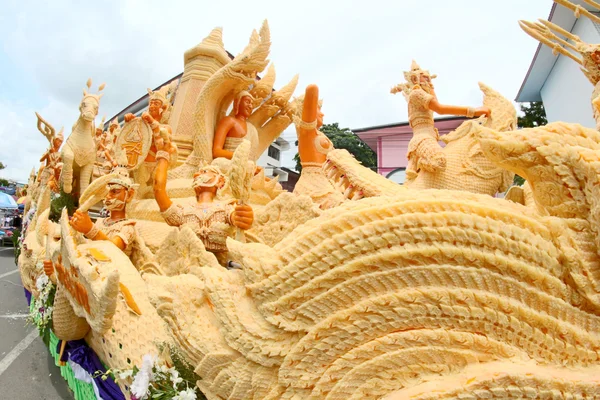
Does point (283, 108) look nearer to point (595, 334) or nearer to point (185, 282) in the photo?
point (185, 282)

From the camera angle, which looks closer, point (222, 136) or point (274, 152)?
point (222, 136)

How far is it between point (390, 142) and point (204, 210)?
13.3 m

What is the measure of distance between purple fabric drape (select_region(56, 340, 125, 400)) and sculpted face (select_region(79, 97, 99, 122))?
4011 mm

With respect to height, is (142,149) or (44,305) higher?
(142,149)

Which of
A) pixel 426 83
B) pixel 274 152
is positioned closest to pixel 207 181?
pixel 426 83

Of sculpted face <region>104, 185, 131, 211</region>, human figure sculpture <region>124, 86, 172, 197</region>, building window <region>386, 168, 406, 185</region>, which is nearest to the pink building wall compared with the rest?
building window <region>386, 168, 406, 185</region>

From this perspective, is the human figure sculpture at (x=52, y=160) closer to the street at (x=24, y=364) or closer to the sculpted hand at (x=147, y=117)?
the street at (x=24, y=364)

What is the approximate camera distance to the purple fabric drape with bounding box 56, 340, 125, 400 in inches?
80.1

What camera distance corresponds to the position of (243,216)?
2764mm

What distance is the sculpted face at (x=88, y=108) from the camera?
18.8 ft

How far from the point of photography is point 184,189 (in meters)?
4.59

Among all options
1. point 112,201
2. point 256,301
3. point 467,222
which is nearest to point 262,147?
point 112,201

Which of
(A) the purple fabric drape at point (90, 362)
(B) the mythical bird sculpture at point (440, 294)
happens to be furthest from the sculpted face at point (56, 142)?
(B) the mythical bird sculpture at point (440, 294)

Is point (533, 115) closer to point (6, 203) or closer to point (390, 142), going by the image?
point (390, 142)
